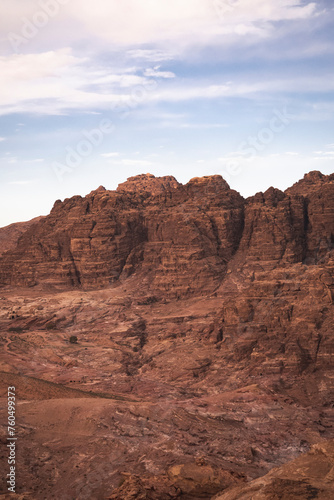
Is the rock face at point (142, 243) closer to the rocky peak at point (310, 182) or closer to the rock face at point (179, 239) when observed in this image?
the rock face at point (179, 239)

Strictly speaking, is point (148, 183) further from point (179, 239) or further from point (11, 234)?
point (179, 239)

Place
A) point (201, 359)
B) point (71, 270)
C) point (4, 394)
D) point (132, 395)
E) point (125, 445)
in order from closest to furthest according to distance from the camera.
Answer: point (125, 445), point (4, 394), point (132, 395), point (201, 359), point (71, 270)

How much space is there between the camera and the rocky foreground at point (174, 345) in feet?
78.0

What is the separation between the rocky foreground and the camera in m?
23.8

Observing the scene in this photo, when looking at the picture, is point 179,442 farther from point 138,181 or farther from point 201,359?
point 138,181

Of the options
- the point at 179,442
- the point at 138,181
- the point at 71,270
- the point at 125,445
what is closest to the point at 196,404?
the point at 179,442

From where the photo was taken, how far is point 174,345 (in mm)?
55656

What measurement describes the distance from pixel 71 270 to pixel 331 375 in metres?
55.4

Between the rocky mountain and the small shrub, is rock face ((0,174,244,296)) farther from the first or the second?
the rocky mountain

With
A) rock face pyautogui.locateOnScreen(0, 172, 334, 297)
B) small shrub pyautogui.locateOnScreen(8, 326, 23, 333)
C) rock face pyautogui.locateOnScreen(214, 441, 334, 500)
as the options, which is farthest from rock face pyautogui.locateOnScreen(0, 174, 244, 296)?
rock face pyautogui.locateOnScreen(214, 441, 334, 500)

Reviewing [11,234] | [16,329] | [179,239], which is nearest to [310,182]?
[179,239]

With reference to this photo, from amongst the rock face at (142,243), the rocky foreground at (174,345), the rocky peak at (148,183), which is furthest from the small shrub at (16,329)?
the rocky peak at (148,183)

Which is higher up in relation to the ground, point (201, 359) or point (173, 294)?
point (173, 294)

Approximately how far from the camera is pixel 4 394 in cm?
3469
